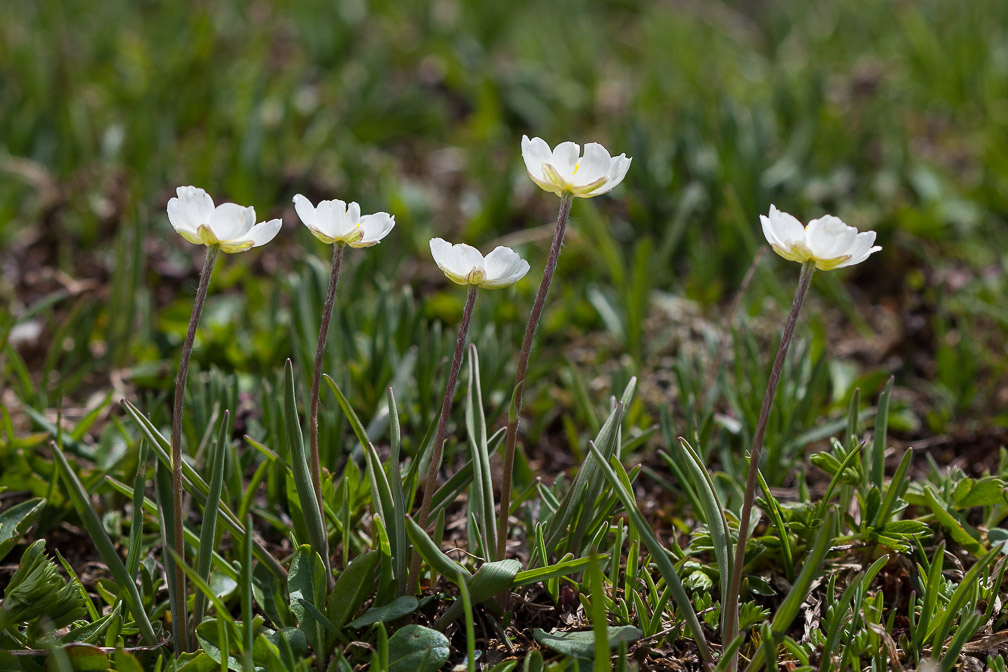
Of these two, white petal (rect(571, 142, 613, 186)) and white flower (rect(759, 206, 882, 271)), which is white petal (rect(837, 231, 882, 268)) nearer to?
white flower (rect(759, 206, 882, 271))

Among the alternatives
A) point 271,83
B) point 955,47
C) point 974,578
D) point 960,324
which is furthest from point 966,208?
point 271,83

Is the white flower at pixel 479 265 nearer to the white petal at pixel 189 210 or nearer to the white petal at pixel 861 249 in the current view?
the white petal at pixel 189 210

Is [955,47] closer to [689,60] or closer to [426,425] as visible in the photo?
[689,60]

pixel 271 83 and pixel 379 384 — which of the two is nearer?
pixel 379 384

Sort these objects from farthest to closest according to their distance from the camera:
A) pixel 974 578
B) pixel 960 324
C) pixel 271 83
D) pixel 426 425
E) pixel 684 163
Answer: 1. pixel 271 83
2. pixel 684 163
3. pixel 960 324
4. pixel 426 425
5. pixel 974 578

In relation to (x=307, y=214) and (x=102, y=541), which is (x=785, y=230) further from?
(x=102, y=541)

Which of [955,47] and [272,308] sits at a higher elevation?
[955,47]

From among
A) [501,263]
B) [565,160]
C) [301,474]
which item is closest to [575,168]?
[565,160]
